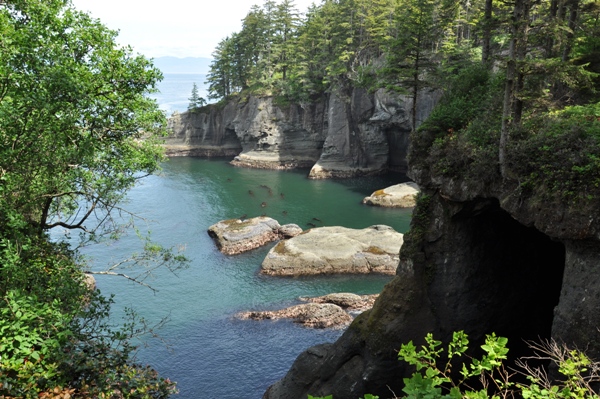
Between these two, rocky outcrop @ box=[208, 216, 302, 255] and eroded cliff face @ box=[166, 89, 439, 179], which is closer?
rocky outcrop @ box=[208, 216, 302, 255]

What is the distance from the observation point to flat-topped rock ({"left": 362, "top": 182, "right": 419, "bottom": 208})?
68812mm

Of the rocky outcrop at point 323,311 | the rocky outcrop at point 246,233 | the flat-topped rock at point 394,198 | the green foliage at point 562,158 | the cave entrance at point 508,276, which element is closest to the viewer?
the green foliage at point 562,158

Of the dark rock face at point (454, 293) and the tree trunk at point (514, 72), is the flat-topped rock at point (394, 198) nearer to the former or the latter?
the dark rock face at point (454, 293)

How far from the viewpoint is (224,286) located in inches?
1722

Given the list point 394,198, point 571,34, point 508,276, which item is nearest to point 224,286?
point 508,276

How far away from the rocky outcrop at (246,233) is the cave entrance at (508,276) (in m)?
34.5

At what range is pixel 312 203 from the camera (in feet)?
236

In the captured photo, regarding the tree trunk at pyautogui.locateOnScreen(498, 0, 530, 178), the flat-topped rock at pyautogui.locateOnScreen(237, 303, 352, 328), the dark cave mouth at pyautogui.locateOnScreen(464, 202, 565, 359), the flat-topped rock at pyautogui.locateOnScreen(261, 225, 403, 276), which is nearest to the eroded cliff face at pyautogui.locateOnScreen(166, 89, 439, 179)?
the flat-topped rock at pyautogui.locateOnScreen(261, 225, 403, 276)

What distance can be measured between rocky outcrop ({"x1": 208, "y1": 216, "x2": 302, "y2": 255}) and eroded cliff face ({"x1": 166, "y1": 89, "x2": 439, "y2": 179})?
3247 centimetres

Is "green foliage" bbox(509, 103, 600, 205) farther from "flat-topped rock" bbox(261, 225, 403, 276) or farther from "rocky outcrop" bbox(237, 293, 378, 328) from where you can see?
"flat-topped rock" bbox(261, 225, 403, 276)

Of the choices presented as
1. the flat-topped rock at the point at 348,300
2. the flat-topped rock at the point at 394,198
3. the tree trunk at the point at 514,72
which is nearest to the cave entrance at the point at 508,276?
the tree trunk at the point at 514,72

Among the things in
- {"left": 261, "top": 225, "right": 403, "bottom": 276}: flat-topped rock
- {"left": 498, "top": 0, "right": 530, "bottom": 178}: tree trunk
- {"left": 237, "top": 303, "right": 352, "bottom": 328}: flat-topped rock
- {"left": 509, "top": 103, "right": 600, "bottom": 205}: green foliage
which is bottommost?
{"left": 237, "top": 303, "right": 352, "bottom": 328}: flat-topped rock

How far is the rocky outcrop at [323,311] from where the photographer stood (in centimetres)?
3659

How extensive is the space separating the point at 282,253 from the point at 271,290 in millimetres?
5793
